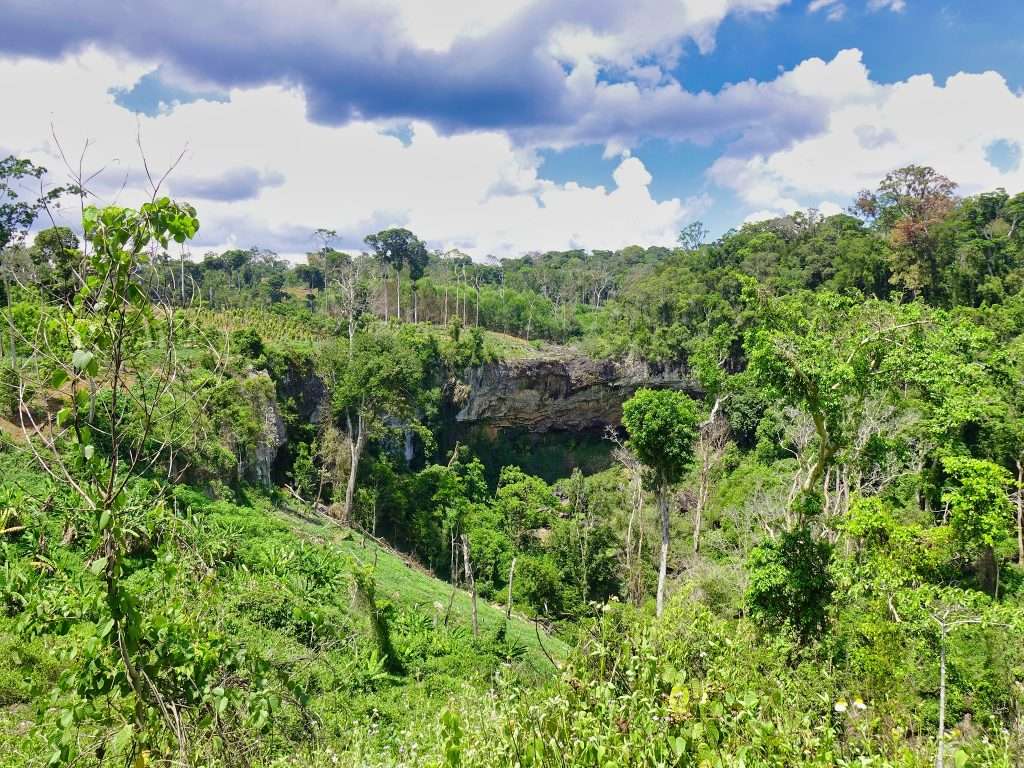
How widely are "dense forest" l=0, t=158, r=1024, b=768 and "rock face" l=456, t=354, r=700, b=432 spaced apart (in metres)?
1.04

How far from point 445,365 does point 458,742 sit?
31964mm

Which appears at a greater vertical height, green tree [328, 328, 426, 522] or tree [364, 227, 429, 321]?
tree [364, 227, 429, 321]

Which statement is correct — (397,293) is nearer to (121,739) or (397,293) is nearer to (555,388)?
(555,388)

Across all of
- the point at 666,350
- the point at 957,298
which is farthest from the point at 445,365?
the point at 957,298

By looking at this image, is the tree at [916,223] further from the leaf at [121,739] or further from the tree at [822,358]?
the leaf at [121,739]

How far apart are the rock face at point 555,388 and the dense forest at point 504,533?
1.04 m

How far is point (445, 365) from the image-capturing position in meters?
33.9

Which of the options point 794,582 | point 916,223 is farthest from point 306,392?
point 916,223

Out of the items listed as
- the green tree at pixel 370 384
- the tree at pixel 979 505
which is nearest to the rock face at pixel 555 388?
the green tree at pixel 370 384

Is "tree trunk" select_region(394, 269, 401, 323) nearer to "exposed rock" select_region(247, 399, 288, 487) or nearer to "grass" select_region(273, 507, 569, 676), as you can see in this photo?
"exposed rock" select_region(247, 399, 288, 487)

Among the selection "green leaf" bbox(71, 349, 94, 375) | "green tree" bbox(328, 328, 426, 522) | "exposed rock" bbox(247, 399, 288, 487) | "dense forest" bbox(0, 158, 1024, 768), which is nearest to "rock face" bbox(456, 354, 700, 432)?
"dense forest" bbox(0, 158, 1024, 768)

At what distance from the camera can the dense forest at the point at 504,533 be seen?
2346mm

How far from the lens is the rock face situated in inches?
1411

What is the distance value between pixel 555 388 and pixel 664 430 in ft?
77.1
